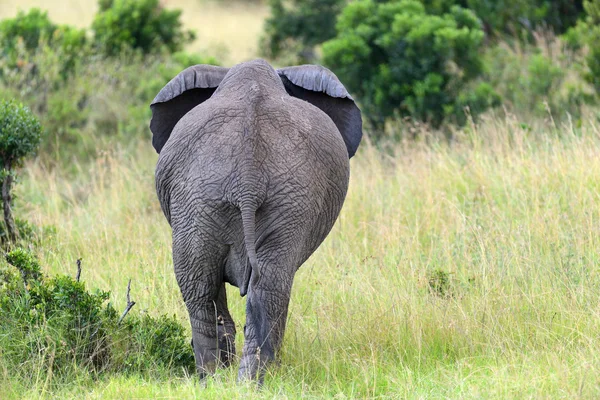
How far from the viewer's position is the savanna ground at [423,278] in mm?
5062

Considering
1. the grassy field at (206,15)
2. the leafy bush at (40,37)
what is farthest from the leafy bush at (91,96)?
the grassy field at (206,15)

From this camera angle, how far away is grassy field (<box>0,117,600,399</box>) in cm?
506

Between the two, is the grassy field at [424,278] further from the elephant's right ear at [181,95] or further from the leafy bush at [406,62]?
the leafy bush at [406,62]

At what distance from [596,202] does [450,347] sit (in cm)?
272

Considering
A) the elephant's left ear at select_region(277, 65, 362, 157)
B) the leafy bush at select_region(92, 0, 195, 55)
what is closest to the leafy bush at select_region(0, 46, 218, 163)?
the leafy bush at select_region(92, 0, 195, 55)

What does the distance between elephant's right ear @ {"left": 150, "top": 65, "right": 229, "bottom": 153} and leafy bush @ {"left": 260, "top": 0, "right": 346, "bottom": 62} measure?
37.9 feet

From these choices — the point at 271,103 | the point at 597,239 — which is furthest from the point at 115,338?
Result: the point at 597,239

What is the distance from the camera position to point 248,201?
14.8ft

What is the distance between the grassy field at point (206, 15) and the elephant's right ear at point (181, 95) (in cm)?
1799

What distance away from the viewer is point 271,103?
4.86m

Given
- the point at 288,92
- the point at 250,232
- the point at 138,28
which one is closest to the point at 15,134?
the point at 288,92

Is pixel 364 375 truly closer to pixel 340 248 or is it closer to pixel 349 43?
pixel 340 248

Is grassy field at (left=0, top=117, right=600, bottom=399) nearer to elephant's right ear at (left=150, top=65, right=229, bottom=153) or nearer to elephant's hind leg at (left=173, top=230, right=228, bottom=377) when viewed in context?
elephant's hind leg at (left=173, top=230, right=228, bottom=377)

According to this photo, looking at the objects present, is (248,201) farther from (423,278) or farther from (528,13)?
(528,13)
